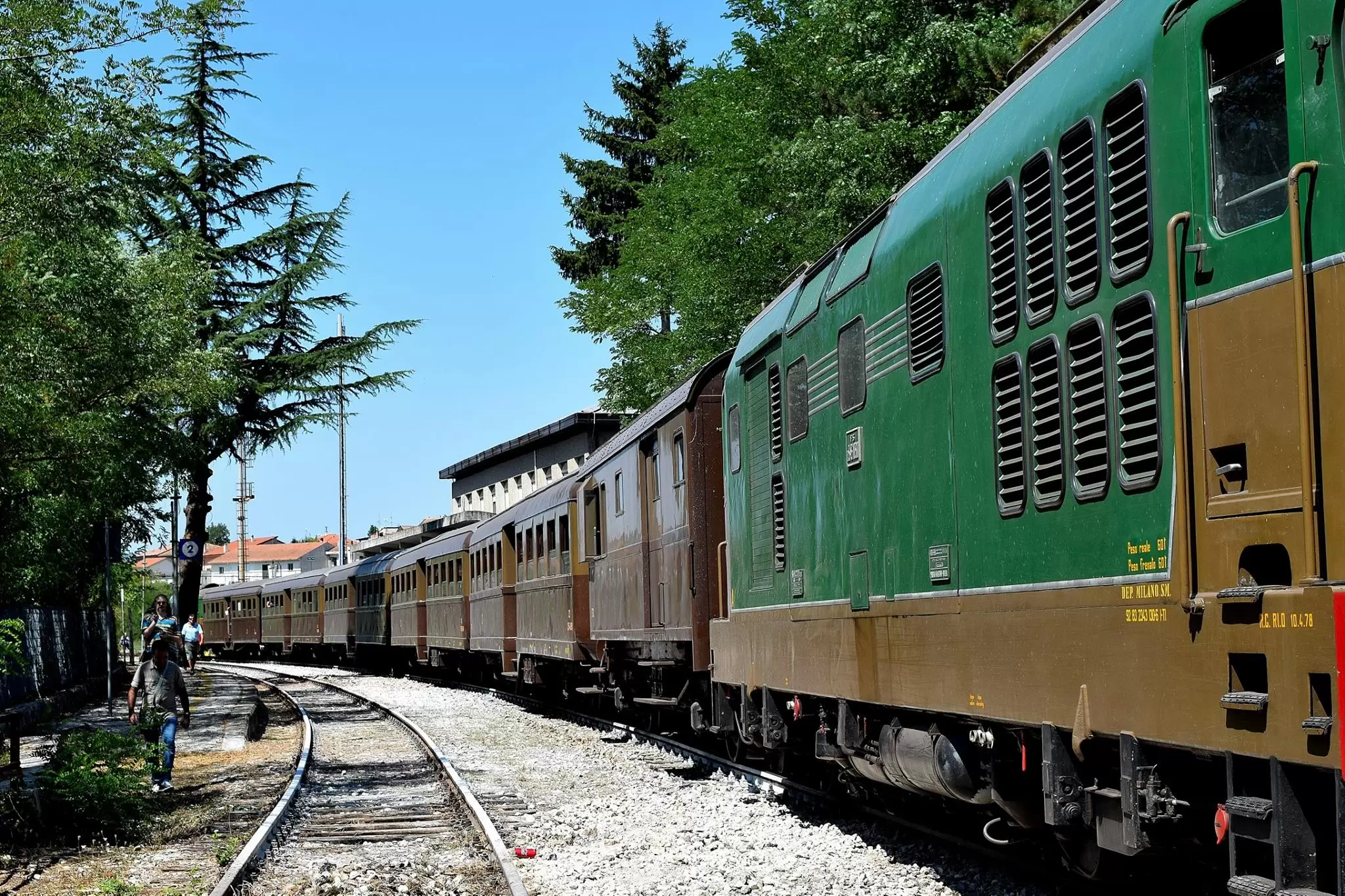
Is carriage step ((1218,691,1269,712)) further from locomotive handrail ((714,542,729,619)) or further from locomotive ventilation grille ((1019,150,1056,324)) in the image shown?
locomotive handrail ((714,542,729,619))

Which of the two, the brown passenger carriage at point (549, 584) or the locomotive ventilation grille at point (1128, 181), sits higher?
the locomotive ventilation grille at point (1128, 181)

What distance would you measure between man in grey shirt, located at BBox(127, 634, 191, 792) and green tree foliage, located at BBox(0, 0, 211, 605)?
230 centimetres

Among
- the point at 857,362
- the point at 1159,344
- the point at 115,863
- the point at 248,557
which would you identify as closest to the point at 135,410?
the point at 115,863

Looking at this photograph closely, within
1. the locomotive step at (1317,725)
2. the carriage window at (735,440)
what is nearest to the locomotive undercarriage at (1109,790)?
the locomotive step at (1317,725)

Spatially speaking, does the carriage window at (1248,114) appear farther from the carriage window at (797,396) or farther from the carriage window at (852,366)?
the carriage window at (797,396)

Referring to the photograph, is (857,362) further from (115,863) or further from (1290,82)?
(115,863)

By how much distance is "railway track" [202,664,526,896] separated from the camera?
9.36 m

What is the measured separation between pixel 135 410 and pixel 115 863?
9071mm

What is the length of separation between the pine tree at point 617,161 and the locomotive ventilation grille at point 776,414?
41343mm

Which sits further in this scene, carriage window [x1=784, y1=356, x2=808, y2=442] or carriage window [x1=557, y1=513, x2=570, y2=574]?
carriage window [x1=557, y1=513, x2=570, y2=574]

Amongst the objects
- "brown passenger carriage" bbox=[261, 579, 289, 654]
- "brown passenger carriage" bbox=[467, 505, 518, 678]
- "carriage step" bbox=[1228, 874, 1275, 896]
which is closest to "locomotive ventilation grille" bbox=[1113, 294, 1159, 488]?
"carriage step" bbox=[1228, 874, 1275, 896]

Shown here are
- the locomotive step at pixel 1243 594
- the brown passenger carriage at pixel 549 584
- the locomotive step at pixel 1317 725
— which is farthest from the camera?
the brown passenger carriage at pixel 549 584

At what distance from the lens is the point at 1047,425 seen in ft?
18.5

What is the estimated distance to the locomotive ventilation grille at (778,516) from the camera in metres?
10.3
